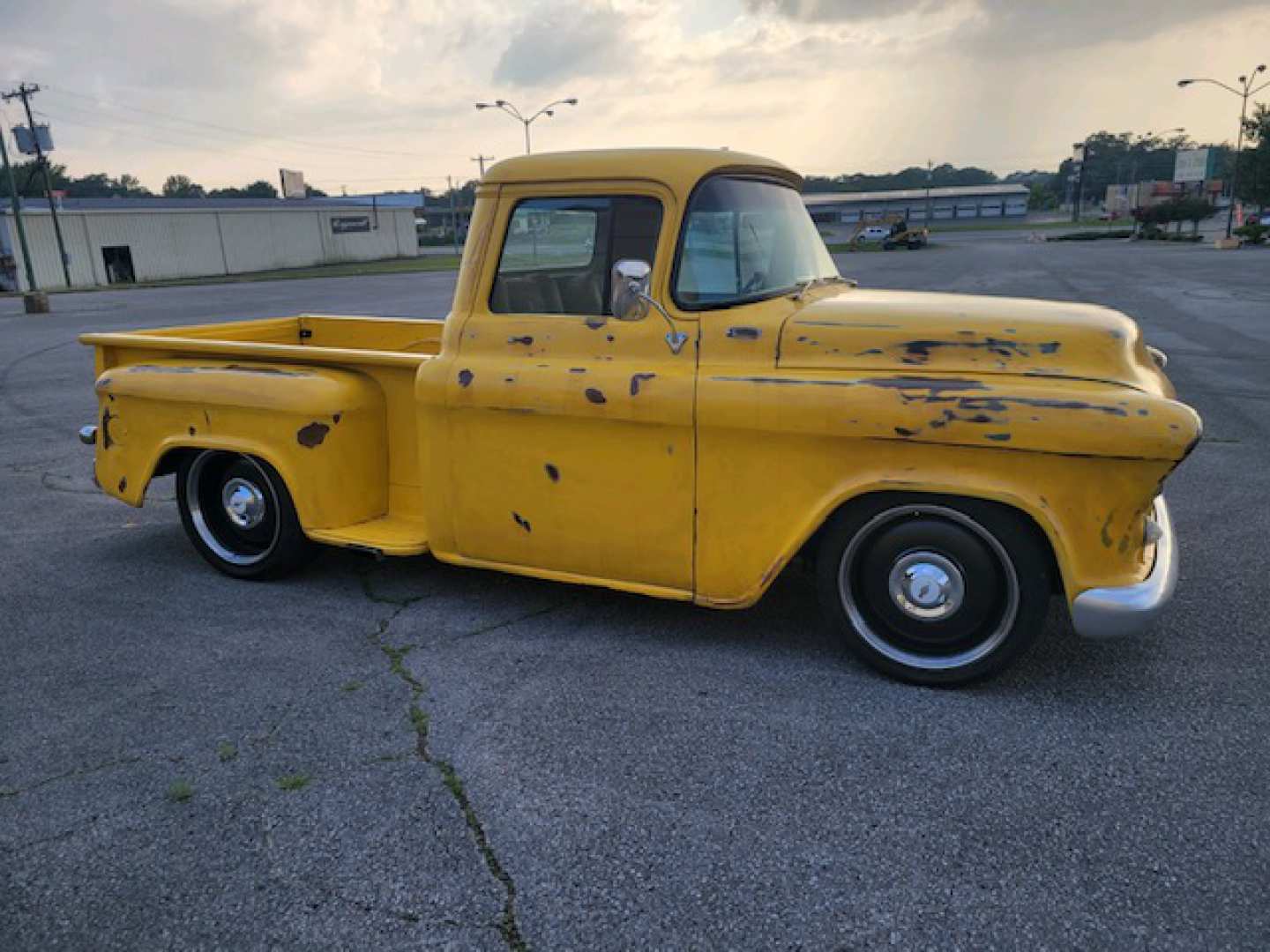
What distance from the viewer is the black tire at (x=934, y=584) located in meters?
3.20

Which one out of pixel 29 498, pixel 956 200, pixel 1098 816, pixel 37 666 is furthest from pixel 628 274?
pixel 956 200

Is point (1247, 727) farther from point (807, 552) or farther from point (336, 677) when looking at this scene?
point (336, 677)

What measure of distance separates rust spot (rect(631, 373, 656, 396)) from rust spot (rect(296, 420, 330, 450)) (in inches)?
60.6

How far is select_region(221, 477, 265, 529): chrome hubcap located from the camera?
457cm

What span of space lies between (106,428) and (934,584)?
4.21 m

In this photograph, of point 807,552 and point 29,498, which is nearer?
point 807,552

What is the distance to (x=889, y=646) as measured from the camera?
345cm

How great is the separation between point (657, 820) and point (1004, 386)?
1833 mm

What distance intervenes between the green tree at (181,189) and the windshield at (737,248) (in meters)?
116

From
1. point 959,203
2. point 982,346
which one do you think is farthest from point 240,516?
point 959,203

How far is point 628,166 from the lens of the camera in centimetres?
365

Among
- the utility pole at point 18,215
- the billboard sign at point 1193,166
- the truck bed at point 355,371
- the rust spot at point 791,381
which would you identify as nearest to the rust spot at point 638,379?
the rust spot at point 791,381

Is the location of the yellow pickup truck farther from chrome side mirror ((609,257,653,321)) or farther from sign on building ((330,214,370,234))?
sign on building ((330,214,370,234))

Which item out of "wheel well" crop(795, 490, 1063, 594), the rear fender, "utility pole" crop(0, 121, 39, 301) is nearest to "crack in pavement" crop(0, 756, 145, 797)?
the rear fender
